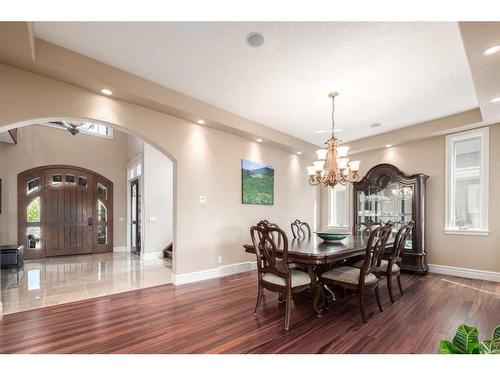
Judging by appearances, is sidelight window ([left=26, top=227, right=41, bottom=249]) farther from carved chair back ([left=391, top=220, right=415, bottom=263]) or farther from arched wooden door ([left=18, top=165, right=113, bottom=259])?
carved chair back ([left=391, top=220, right=415, bottom=263])

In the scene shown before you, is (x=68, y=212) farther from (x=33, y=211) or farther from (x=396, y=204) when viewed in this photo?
(x=396, y=204)

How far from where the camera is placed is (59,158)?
714 centimetres

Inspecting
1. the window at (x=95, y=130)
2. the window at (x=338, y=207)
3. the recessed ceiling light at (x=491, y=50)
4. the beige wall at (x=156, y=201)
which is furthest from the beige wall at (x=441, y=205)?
the window at (x=95, y=130)

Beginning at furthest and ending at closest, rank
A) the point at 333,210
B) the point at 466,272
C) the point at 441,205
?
the point at 333,210 → the point at 441,205 → the point at 466,272

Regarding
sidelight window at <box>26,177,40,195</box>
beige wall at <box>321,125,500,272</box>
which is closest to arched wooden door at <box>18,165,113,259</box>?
sidelight window at <box>26,177,40,195</box>

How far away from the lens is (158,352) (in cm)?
219

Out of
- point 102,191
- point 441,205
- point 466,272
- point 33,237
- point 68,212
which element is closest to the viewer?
point 466,272

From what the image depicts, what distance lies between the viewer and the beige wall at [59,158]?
6344 mm

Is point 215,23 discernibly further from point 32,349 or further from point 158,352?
point 32,349

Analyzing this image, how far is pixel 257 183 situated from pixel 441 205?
3.70 m

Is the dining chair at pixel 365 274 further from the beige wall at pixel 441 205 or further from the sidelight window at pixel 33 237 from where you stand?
the sidelight window at pixel 33 237

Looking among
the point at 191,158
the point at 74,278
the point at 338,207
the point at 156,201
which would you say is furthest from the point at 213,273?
the point at 338,207

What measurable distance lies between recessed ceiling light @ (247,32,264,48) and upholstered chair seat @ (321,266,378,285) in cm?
277
